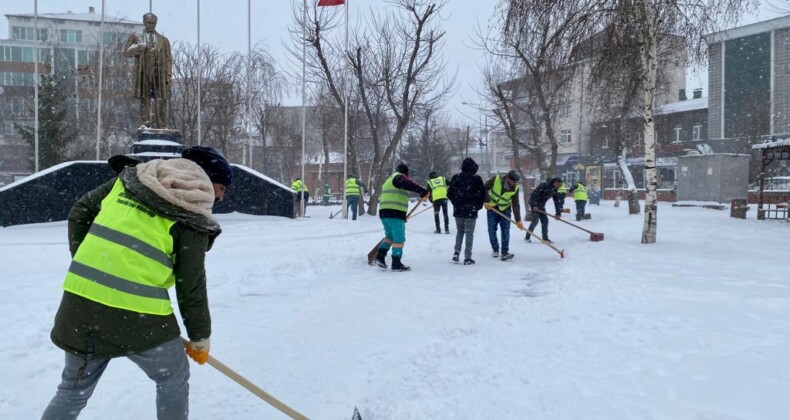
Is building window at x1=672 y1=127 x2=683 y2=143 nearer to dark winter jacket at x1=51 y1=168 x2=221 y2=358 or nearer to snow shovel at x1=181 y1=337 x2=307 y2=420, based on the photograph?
snow shovel at x1=181 y1=337 x2=307 y2=420

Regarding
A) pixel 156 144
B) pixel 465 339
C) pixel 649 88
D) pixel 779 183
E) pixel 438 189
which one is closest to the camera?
pixel 465 339

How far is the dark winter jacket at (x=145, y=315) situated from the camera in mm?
2336

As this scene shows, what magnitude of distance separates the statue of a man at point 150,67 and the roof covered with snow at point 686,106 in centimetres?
3718

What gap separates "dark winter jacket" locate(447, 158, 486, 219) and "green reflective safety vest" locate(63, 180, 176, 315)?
24.3ft

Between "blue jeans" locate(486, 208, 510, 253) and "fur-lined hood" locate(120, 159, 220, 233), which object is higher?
"fur-lined hood" locate(120, 159, 220, 233)

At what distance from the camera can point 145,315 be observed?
7.85 feet

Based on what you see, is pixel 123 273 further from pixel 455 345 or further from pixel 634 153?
pixel 634 153

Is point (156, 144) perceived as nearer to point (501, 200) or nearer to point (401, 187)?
point (401, 187)

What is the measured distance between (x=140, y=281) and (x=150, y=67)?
12770 mm

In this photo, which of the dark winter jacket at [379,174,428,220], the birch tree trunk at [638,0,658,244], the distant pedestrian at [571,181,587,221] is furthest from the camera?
the distant pedestrian at [571,181,587,221]

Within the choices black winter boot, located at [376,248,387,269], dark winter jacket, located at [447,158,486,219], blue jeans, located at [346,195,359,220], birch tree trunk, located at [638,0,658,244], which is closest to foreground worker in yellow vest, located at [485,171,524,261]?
dark winter jacket, located at [447,158,486,219]

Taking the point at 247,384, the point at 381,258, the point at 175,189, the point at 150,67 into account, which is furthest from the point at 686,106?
the point at 175,189

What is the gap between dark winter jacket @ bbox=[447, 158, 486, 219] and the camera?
9.48 meters

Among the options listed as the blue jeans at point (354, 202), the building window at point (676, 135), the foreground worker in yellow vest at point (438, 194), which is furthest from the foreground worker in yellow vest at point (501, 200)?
the building window at point (676, 135)
